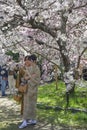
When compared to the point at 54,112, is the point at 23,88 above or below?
above

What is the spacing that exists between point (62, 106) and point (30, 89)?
2.98 m

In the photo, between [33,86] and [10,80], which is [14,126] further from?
[10,80]

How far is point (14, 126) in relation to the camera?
11.1 metres

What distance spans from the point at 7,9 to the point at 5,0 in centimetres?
44

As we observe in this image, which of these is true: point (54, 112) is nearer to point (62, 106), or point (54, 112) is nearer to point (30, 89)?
point (62, 106)

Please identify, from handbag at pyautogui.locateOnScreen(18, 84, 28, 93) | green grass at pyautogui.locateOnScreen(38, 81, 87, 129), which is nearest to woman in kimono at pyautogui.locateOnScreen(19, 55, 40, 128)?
handbag at pyautogui.locateOnScreen(18, 84, 28, 93)

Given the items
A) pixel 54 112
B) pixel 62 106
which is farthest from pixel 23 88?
pixel 62 106

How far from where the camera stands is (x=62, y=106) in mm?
13508

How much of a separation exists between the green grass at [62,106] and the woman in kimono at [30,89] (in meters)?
0.89

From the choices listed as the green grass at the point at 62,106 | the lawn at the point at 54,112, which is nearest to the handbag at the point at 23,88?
the lawn at the point at 54,112

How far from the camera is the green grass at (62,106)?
38.1 feet

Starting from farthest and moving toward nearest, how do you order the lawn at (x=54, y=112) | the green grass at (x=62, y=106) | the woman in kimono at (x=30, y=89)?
the green grass at (x=62, y=106) < the lawn at (x=54, y=112) < the woman in kimono at (x=30, y=89)

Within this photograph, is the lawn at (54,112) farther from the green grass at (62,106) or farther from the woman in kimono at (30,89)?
the woman in kimono at (30,89)

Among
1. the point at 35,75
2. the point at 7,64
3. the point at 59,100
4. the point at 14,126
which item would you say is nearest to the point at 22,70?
the point at 35,75
